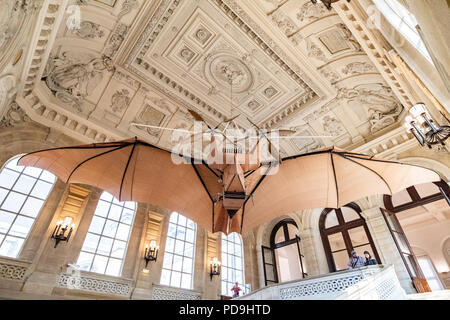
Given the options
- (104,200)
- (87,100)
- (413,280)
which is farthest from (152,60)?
(413,280)

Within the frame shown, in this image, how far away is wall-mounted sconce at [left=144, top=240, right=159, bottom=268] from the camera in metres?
5.86

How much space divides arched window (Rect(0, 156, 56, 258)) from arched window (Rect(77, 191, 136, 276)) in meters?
1.15

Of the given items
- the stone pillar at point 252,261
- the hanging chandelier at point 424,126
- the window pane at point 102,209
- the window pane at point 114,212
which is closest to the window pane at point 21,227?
the window pane at point 102,209

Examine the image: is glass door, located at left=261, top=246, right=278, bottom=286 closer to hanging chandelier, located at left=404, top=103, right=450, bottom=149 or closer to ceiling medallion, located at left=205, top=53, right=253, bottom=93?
ceiling medallion, located at left=205, top=53, right=253, bottom=93

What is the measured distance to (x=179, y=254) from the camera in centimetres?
670

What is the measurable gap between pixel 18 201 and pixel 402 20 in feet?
23.5

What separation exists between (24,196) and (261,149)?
5.37 meters

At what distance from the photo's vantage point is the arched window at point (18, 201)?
4.51 meters

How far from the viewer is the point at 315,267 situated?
668 centimetres

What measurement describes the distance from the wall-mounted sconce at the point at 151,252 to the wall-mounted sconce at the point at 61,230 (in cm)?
179

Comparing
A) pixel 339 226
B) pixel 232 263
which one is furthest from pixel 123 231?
pixel 339 226

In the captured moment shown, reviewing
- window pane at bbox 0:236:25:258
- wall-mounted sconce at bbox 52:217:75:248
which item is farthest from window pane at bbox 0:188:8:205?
wall-mounted sconce at bbox 52:217:75:248

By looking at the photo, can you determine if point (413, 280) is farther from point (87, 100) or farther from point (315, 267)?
point (87, 100)

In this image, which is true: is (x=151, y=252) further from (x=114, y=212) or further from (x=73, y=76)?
(x=73, y=76)
